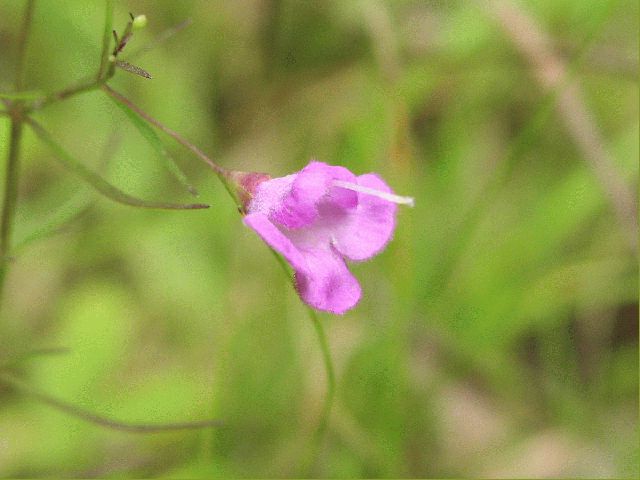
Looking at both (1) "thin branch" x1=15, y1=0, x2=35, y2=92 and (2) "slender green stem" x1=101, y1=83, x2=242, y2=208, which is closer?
(2) "slender green stem" x1=101, y1=83, x2=242, y2=208

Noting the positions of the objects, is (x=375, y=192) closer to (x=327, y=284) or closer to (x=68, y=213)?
(x=327, y=284)

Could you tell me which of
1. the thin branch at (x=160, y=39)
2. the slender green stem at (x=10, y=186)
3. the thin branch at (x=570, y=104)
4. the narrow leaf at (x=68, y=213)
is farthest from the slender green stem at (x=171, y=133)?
the thin branch at (x=570, y=104)

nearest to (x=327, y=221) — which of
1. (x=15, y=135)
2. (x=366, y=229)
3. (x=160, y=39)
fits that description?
(x=366, y=229)

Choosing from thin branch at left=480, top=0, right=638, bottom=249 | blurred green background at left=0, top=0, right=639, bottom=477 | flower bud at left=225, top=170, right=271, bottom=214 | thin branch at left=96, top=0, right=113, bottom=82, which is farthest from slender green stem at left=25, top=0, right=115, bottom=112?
thin branch at left=480, top=0, right=638, bottom=249

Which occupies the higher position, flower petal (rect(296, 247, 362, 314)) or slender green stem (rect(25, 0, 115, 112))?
slender green stem (rect(25, 0, 115, 112))

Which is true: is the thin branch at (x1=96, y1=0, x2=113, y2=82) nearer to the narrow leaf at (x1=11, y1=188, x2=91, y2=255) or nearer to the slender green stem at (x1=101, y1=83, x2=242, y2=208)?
the slender green stem at (x1=101, y1=83, x2=242, y2=208)

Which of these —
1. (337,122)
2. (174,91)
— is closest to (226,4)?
(174,91)

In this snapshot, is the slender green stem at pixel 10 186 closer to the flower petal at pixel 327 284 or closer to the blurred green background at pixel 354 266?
the flower petal at pixel 327 284
